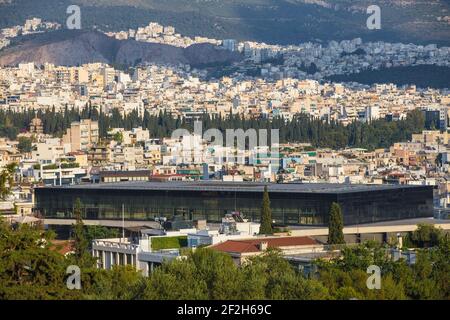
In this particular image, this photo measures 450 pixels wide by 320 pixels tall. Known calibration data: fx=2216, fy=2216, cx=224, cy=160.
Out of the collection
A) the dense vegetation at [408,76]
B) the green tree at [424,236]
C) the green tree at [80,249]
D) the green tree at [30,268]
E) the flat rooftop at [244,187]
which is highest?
the dense vegetation at [408,76]

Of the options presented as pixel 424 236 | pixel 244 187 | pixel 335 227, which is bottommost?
pixel 424 236

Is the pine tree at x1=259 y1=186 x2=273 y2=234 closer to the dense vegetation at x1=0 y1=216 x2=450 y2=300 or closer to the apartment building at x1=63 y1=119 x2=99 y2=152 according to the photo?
the dense vegetation at x1=0 y1=216 x2=450 y2=300

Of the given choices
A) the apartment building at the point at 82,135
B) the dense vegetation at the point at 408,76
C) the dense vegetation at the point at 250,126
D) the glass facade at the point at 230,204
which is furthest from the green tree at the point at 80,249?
the dense vegetation at the point at 408,76

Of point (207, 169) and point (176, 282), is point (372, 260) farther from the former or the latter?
point (207, 169)

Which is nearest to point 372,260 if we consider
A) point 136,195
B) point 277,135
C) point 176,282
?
point 176,282

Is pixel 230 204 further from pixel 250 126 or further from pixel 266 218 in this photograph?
pixel 250 126

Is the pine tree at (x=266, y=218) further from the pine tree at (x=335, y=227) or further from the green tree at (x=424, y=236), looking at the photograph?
the green tree at (x=424, y=236)

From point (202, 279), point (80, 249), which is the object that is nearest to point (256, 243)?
point (80, 249)
